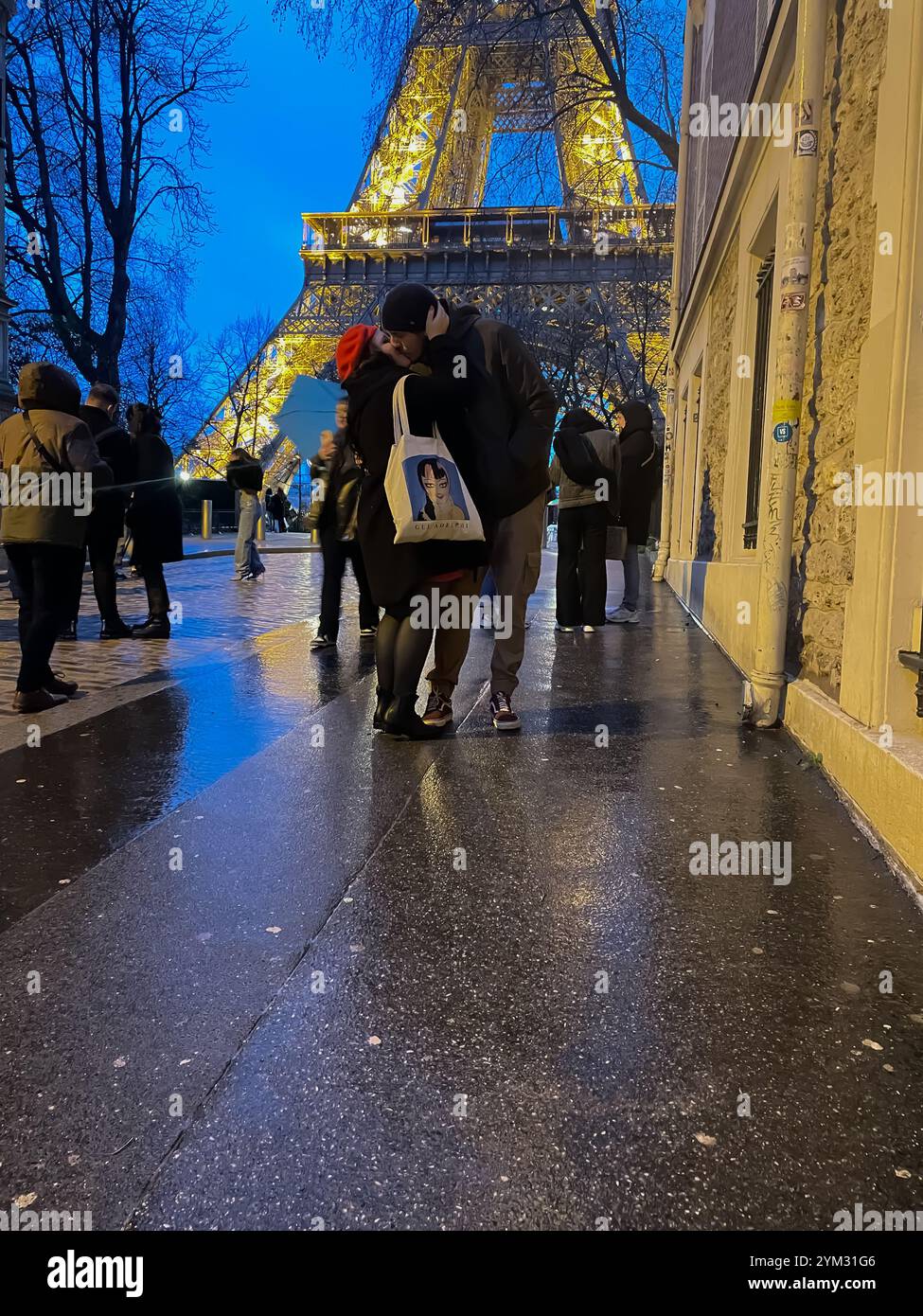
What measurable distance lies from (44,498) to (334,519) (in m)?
2.59

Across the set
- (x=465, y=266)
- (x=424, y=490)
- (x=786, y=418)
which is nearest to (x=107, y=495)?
(x=424, y=490)

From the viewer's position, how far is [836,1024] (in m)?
2.03

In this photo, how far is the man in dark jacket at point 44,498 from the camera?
5.05 m

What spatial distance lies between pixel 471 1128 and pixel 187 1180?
0.48 metres

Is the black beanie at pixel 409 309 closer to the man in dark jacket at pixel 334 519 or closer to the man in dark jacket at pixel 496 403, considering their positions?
the man in dark jacket at pixel 496 403

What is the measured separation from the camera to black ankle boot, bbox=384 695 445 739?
4.40 meters

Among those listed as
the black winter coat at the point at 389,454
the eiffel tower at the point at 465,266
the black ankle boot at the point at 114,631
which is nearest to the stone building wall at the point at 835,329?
the black winter coat at the point at 389,454

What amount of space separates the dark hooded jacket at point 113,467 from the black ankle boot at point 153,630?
2.76 ft

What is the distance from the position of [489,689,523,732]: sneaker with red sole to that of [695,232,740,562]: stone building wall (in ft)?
15.5

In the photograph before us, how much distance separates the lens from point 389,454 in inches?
162

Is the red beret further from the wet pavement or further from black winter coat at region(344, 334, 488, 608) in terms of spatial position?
Result: the wet pavement

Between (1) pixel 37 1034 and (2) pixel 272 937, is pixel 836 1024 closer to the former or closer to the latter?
(2) pixel 272 937

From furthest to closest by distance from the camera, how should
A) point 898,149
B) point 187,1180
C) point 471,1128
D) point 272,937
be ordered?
point 898,149
point 272,937
point 471,1128
point 187,1180
